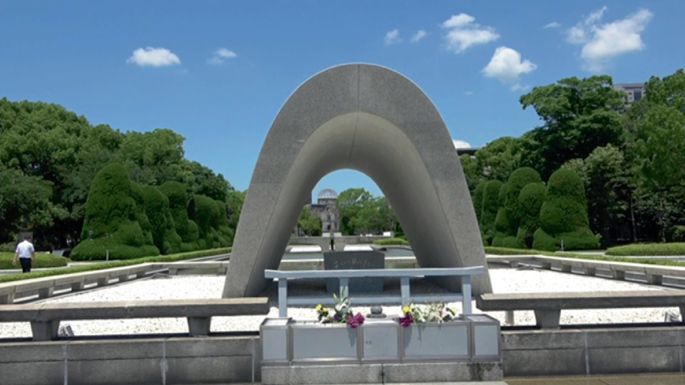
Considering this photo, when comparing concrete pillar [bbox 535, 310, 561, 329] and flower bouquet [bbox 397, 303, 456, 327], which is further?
concrete pillar [bbox 535, 310, 561, 329]

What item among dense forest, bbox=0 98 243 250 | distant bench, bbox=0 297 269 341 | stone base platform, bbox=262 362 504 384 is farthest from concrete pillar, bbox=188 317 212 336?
dense forest, bbox=0 98 243 250

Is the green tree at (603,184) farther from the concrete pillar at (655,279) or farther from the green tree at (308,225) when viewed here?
the green tree at (308,225)

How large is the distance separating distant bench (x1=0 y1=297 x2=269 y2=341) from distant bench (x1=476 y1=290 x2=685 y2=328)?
264 centimetres

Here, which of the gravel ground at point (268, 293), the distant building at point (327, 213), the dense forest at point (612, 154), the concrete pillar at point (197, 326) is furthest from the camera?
the distant building at point (327, 213)

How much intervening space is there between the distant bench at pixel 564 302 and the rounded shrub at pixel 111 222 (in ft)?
74.3

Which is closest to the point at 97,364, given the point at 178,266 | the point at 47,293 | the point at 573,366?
the point at 573,366

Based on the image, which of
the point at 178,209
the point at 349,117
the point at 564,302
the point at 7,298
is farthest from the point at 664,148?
the point at 7,298

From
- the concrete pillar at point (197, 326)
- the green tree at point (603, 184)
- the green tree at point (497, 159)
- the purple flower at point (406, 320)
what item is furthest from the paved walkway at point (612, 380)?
the green tree at point (497, 159)

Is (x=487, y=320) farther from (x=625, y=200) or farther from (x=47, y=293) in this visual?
(x=625, y=200)

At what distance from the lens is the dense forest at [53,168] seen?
1224 inches

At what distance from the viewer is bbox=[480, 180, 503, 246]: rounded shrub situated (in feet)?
116

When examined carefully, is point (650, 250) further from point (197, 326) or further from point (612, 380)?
point (197, 326)

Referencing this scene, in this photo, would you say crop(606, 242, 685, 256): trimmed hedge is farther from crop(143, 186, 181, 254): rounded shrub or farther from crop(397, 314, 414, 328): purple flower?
crop(143, 186, 181, 254): rounded shrub

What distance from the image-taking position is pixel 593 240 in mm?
28609
